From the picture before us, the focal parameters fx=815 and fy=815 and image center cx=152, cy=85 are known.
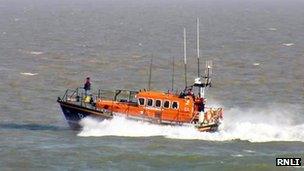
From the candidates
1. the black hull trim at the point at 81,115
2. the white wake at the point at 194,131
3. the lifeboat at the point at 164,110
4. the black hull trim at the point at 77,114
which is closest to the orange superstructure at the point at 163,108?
the lifeboat at the point at 164,110

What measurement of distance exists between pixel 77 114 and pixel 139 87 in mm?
20160

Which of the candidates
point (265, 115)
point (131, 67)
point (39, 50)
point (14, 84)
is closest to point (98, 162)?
point (265, 115)

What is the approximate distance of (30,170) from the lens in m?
39.5

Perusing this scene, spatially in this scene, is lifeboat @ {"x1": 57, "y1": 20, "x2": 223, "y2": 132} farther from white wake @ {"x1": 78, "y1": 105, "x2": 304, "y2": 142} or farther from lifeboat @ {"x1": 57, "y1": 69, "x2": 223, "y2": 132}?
white wake @ {"x1": 78, "y1": 105, "x2": 304, "y2": 142}

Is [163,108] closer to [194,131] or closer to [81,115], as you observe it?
[194,131]

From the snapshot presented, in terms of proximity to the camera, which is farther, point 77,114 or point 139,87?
point 139,87

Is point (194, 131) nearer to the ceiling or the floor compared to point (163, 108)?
nearer to the floor

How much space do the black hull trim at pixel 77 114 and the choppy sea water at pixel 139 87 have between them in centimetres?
41

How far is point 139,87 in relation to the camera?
224 ft

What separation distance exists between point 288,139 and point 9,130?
16596mm

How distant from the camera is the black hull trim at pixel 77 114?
47969mm

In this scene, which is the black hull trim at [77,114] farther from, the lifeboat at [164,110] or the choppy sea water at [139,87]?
the choppy sea water at [139,87]

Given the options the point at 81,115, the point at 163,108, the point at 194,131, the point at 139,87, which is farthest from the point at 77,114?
the point at 139,87

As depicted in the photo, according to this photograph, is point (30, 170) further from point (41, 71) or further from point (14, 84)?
point (41, 71)
